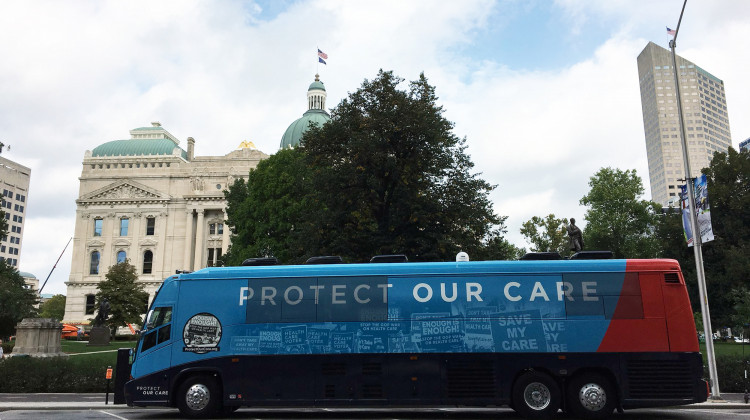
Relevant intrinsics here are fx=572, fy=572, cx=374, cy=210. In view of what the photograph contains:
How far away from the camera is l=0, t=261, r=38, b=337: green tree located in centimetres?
3959

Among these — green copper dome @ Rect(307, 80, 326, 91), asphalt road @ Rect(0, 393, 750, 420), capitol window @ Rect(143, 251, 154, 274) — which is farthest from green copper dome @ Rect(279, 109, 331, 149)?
asphalt road @ Rect(0, 393, 750, 420)

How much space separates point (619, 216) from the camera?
198ft

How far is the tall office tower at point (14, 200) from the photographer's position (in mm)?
147500

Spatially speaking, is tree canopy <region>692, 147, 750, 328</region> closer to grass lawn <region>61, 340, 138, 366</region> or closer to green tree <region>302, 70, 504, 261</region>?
green tree <region>302, 70, 504, 261</region>

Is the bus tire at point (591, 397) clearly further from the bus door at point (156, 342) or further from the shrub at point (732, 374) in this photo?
the bus door at point (156, 342)

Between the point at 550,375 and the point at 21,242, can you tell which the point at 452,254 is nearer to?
the point at 550,375

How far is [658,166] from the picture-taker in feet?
632

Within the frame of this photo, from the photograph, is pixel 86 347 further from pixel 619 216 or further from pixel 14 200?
pixel 14 200

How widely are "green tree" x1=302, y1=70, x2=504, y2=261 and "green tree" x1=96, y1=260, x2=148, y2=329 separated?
121ft

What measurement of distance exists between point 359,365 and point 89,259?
291ft

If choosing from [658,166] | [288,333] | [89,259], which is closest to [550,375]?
[288,333]

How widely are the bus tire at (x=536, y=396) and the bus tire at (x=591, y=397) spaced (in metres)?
0.38

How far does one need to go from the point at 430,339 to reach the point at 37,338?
25.6 meters

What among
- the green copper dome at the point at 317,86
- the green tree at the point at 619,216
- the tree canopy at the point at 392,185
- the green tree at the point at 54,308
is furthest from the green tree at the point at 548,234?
the green tree at the point at 54,308
